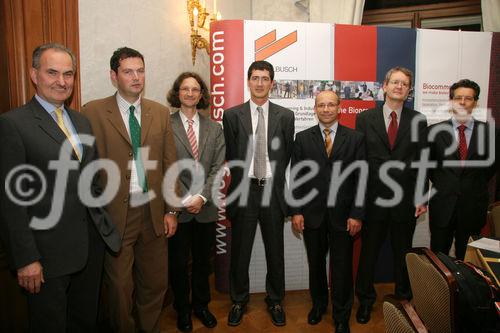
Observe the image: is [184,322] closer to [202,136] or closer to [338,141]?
[202,136]

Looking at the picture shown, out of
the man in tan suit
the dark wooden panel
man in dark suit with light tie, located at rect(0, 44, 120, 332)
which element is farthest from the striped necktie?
the dark wooden panel

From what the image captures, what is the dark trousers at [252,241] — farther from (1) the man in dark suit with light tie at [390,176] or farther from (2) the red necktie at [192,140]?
(1) the man in dark suit with light tie at [390,176]

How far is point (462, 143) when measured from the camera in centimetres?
278

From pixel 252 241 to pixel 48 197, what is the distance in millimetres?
1481

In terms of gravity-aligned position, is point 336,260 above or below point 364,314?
above

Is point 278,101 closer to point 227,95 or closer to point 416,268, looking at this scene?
point 227,95

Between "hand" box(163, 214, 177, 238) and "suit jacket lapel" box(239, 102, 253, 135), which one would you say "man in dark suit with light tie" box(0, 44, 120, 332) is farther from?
"suit jacket lapel" box(239, 102, 253, 135)

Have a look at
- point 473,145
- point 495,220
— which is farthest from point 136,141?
point 473,145

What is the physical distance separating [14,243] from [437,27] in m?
4.88

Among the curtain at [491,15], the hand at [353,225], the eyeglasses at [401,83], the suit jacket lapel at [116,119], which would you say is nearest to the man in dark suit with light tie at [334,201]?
the hand at [353,225]

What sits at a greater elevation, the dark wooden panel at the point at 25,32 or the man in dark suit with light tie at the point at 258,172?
the dark wooden panel at the point at 25,32

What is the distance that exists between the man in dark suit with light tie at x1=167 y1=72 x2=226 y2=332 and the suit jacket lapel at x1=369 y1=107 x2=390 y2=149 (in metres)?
1.11

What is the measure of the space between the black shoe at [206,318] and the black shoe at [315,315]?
692mm

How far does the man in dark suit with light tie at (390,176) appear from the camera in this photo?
2.77 m
